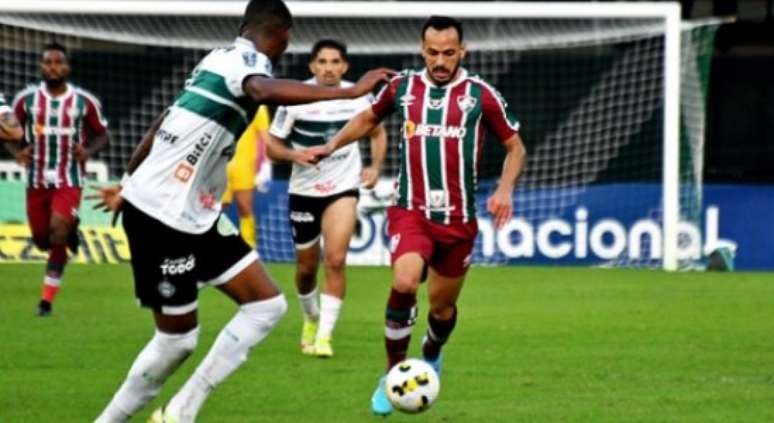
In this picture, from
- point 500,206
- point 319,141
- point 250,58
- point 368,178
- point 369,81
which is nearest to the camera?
point 369,81

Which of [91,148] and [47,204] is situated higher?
[91,148]

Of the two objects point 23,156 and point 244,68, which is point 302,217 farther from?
point 244,68

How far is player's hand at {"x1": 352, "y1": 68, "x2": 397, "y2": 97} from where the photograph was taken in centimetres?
839

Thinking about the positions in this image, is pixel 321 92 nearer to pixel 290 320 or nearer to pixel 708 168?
Result: pixel 290 320

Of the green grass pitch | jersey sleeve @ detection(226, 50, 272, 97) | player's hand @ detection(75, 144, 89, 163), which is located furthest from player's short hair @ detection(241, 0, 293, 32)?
player's hand @ detection(75, 144, 89, 163)

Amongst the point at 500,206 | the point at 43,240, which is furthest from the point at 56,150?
the point at 500,206

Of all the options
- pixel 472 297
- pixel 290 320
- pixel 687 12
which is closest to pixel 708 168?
pixel 687 12

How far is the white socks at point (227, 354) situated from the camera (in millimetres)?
8992

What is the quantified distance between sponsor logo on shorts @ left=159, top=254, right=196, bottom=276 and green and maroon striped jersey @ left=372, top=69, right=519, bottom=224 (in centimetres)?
217

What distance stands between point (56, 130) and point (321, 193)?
13.8ft

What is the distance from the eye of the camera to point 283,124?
1380cm

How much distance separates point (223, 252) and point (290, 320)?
23.2ft

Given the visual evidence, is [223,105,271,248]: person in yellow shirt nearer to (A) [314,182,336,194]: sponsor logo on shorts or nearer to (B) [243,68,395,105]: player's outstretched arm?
(A) [314,182,336,194]: sponsor logo on shorts

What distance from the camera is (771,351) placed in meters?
13.5
